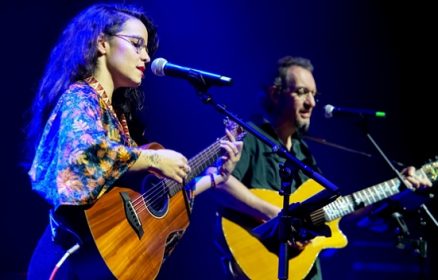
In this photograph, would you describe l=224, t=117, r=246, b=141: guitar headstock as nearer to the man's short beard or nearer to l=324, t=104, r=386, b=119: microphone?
l=324, t=104, r=386, b=119: microphone

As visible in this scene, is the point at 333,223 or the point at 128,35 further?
the point at 333,223

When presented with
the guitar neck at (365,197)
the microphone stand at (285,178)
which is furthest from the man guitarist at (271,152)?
the microphone stand at (285,178)

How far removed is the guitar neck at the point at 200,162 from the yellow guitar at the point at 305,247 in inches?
23.1

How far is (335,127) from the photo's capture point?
5.01m

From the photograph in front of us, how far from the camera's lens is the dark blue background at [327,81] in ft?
14.4

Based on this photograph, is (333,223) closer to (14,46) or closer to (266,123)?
(266,123)

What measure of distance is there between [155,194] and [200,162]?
0.44 meters

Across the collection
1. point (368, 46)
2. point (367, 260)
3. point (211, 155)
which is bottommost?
point (367, 260)

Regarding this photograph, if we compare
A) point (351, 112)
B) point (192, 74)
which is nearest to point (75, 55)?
point (192, 74)

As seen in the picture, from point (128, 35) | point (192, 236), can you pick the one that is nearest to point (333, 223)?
point (192, 236)

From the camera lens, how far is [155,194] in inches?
102

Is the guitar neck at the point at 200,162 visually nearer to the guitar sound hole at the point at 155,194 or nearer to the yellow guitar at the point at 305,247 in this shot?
the guitar sound hole at the point at 155,194

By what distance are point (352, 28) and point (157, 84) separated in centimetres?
204

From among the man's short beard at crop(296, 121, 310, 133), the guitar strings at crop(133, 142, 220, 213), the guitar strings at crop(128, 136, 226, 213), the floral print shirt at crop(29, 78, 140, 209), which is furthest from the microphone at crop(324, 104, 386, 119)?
the floral print shirt at crop(29, 78, 140, 209)
